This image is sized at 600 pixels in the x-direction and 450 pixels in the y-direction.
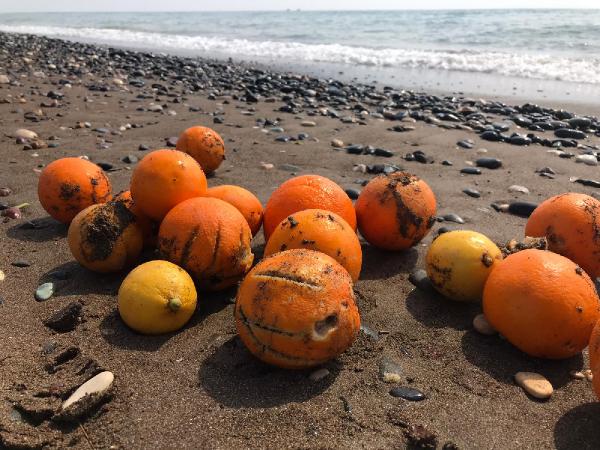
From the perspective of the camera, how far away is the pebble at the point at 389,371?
106 inches

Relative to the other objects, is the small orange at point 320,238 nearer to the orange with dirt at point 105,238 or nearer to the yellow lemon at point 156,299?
the yellow lemon at point 156,299

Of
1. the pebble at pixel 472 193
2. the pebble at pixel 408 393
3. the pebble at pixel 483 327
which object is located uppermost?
the pebble at pixel 472 193

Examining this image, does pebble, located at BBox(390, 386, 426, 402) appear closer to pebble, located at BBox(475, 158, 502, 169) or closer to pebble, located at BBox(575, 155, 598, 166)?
pebble, located at BBox(475, 158, 502, 169)

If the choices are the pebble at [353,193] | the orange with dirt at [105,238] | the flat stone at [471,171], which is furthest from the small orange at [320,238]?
the flat stone at [471,171]

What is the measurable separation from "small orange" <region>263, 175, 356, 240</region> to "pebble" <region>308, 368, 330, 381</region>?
132cm

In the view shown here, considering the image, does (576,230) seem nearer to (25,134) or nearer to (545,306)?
(545,306)

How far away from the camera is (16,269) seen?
12.3 ft

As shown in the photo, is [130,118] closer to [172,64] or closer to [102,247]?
[102,247]

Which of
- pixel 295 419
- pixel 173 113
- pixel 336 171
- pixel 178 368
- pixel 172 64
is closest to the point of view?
pixel 295 419

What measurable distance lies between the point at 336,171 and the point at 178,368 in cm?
440

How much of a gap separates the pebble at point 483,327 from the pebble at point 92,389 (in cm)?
229

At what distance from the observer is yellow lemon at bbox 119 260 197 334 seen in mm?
2891

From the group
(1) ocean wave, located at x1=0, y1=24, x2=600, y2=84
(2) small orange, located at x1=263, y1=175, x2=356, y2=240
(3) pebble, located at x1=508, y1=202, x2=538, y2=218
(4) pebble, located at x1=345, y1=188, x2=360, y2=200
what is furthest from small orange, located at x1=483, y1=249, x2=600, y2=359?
(1) ocean wave, located at x1=0, y1=24, x2=600, y2=84

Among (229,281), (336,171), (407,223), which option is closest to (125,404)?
(229,281)
